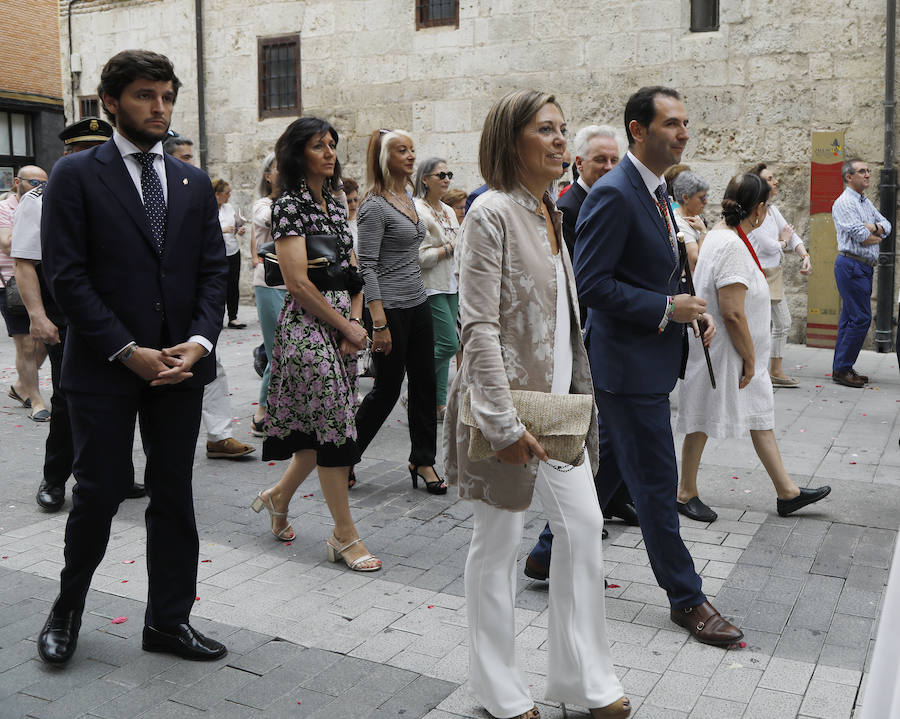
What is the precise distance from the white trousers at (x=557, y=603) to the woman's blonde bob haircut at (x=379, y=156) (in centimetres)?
312

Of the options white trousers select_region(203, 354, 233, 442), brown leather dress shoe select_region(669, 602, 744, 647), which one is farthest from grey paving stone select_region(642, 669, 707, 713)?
white trousers select_region(203, 354, 233, 442)

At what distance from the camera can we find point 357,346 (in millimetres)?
5105

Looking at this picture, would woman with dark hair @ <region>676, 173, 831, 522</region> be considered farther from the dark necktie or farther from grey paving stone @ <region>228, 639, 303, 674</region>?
grey paving stone @ <region>228, 639, 303, 674</region>

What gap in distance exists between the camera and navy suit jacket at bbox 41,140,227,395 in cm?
365

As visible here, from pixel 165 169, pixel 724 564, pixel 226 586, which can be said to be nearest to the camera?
pixel 165 169

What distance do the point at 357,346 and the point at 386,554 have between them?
3.48ft

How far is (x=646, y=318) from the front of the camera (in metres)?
3.98

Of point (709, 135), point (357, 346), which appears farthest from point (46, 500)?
point (709, 135)

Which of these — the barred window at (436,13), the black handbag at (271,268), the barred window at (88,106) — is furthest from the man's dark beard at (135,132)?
the barred window at (88,106)

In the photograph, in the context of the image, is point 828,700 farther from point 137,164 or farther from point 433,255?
point 433,255

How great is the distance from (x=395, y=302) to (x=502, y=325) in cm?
296

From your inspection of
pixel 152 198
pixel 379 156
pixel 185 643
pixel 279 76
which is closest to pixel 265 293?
pixel 379 156

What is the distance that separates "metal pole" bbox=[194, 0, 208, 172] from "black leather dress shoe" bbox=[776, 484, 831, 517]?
43.2ft

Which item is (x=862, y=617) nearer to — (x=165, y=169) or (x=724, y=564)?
(x=724, y=564)
